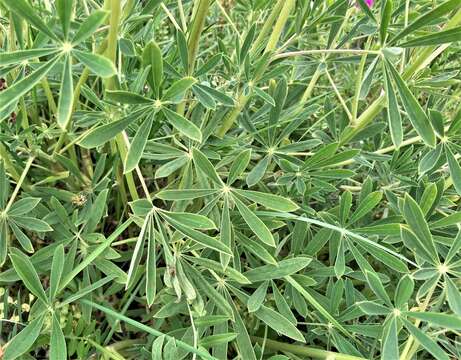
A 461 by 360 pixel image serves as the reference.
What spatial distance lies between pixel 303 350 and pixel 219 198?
313mm

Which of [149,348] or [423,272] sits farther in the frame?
[149,348]

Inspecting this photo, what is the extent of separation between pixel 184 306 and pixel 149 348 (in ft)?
0.45

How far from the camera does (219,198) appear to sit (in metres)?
0.84

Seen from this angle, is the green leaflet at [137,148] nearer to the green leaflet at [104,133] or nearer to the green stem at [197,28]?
the green leaflet at [104,133]

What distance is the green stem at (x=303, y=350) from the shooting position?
2.79 feet

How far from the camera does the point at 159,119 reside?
822mm

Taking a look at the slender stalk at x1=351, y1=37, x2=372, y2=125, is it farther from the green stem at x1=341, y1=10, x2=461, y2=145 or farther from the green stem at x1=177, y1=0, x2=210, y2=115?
the green stem at x1=177, y1=0, x2=210, y2=115

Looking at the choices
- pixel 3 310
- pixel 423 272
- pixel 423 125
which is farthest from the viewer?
pixel 3 310

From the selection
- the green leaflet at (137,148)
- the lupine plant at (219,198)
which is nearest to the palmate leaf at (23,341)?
the lupine plant at (219,198)

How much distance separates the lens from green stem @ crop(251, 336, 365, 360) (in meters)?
0.85

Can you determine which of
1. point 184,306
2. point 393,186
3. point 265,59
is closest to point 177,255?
point 184,306

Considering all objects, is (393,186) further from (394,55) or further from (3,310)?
(3,310)

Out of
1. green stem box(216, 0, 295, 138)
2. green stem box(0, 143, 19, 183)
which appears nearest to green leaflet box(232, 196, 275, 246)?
green stem box(216, 0, 295, 138)

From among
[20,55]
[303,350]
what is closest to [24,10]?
[20,55]
